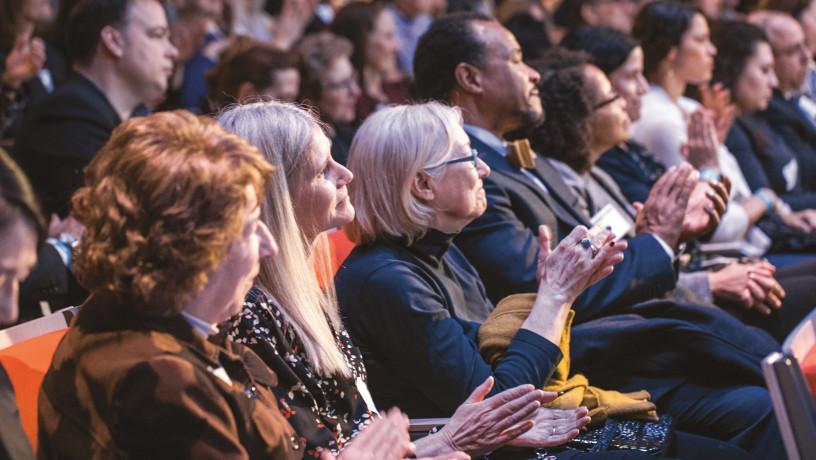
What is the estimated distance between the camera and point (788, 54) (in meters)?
5.85

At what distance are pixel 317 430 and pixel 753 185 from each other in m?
3.47

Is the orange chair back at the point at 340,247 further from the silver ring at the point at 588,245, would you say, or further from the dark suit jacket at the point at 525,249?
the silver ring at the point at 588,245

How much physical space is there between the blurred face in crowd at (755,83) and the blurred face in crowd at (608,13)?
158 cm

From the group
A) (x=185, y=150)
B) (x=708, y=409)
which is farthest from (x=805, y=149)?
(x=185, y=150)

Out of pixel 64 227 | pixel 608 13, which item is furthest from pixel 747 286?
pixel 608 13

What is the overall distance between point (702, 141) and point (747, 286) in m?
0.92

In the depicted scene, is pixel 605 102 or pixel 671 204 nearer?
pixel 671 204

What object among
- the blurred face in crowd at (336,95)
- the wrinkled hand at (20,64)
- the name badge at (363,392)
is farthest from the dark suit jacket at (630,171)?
the wrinkled hand at (20,64)

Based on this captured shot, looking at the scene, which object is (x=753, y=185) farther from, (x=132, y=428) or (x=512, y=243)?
(x=132, y=428)

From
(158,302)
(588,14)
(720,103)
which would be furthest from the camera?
(588,14)

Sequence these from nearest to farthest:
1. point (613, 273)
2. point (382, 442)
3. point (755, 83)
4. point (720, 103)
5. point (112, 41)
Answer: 1. point (382, 442)
2. point (613, 273)
3. point (112, 41)
4. point (720, 103)
5. point (755, 83)

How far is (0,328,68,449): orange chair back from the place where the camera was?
6.08 ft

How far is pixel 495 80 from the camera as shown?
333 centimetres

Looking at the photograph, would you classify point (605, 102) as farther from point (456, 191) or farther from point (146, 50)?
point (146, 50)
